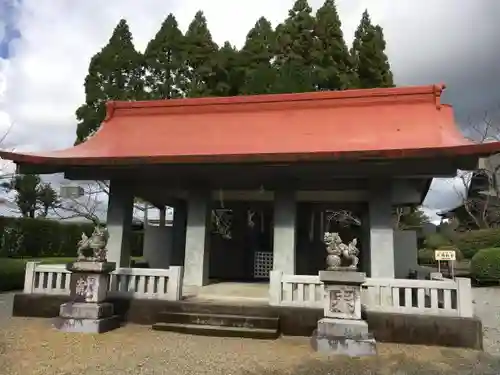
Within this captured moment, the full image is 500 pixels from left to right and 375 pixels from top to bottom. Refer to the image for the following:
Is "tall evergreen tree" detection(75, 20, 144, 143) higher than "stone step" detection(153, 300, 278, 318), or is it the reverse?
"tall evergreen tree" detection(75, 20, 144, 143)

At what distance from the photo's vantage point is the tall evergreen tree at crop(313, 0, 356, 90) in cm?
1809

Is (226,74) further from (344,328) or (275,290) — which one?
(344,328)

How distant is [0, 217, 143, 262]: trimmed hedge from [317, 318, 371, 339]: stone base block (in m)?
9.62

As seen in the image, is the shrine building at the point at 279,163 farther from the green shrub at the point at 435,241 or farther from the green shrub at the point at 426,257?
the green shrub at the point at 426,257

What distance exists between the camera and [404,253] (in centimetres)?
916

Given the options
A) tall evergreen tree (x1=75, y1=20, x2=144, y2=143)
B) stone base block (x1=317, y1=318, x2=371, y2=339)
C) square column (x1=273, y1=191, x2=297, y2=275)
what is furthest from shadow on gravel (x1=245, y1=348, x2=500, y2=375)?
tall evergreen tree (x1=75, y1=20, x2=144, y2=143)

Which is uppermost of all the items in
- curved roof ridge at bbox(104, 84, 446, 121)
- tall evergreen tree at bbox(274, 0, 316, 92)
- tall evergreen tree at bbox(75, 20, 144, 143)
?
tall evergreen tree at bbox(274, 0, 316, 92)

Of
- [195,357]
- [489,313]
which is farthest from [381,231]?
[195,357]

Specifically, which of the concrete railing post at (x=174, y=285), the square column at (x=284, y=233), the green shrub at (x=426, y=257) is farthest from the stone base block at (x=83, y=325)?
the green shrub at (x=426, y=257)

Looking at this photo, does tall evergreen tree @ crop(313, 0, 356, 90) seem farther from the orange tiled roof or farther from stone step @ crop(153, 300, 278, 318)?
stone step @ crop(153, 300, 278, 318)

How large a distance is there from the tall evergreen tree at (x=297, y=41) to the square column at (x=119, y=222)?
37.2ft

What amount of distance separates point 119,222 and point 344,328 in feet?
15.9

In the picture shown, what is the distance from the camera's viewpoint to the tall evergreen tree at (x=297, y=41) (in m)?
18.4

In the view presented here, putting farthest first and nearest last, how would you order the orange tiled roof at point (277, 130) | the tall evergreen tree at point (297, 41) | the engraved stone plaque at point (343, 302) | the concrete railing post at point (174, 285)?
1. the tall evergreen tree at point (297, 41)
2. the orange tiled roof at point (277, 130)
3. the concrete railing post at point (174, 285)
4. the engraved stone plaque at point (343, 302)
